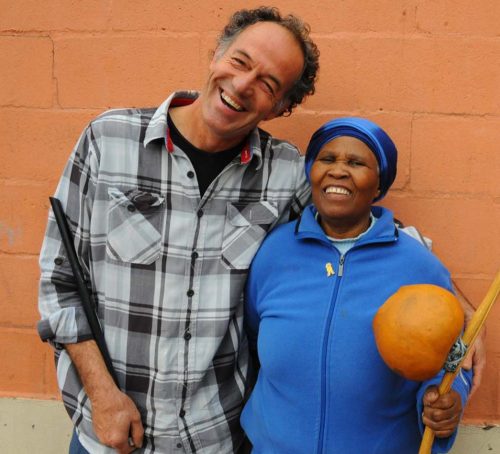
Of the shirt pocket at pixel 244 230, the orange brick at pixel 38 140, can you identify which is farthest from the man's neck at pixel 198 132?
the orange brick at pixel 38 140

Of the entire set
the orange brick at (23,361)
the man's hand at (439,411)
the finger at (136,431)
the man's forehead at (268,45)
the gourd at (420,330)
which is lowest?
the orange brick at (23,361)

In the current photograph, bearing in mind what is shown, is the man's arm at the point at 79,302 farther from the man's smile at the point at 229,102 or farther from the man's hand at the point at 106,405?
the man's smile at the point at 229,102

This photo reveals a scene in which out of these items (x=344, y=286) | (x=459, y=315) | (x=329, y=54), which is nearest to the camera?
(x=459, y=315)

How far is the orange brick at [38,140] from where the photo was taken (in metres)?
2.44

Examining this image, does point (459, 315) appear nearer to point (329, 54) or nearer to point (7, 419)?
point (329, 54)

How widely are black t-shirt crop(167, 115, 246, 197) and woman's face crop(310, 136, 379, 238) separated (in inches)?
12.8

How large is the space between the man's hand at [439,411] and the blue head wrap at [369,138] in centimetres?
69

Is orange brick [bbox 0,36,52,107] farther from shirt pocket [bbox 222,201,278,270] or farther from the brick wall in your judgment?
shirt pocket [bbox 222,201,278,270]

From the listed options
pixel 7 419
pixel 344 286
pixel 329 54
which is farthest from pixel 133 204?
pixel 7 419

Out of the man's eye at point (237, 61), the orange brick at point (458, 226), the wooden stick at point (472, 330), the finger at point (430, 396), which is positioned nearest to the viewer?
the wooden stick at point (472, 330)

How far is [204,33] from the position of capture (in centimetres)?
233

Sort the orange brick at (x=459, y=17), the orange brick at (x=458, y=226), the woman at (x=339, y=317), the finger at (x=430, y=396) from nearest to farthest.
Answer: the finger at (x=430, y=396), the woman at (x=339, y=317), the orange brick at (x=459, y=17), the orange brick at (x=458, y=226)

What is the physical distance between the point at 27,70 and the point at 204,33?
75cm

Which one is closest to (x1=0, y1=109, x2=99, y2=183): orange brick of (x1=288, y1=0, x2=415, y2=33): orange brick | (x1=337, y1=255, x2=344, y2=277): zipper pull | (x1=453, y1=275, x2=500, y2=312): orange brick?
(x1=288, y1=0, x2=415, y2=33): orange brick
